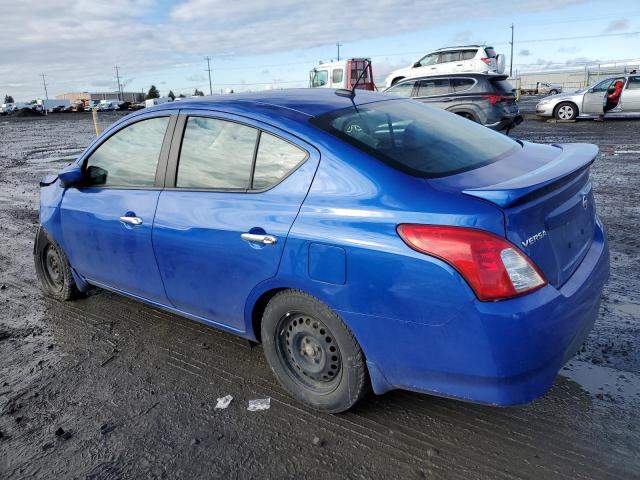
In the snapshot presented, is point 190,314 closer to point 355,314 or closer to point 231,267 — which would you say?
point 231,267

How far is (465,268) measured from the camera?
2168mm

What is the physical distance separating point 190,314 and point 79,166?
153 centimetres

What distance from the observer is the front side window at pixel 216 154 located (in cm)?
298

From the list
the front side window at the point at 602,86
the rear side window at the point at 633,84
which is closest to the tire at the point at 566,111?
the front side window at the point at 602,86

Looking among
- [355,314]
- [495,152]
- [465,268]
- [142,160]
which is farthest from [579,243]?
[142,160]

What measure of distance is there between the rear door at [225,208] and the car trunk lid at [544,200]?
2.69 ft

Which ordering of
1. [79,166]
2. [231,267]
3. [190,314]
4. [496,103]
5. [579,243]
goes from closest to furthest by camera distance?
[579,243] → [231,267] → [190,314] → [79,166] → [496,103]

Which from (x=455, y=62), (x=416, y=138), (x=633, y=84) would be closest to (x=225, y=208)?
(x=416, y=138)

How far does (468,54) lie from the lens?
20469mm

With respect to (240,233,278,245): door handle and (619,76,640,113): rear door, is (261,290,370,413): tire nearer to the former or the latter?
(240,233,278,245): door handle

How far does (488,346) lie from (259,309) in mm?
1322

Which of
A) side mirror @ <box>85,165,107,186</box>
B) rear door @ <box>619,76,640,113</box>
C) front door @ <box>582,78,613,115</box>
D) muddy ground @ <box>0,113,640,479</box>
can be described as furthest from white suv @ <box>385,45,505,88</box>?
muddy ground @ <box>0,113,640,479</box>

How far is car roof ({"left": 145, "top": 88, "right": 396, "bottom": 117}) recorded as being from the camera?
9.87 feet

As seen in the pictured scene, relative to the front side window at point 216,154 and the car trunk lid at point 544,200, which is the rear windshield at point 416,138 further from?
the front side window at point 216,154
